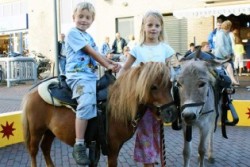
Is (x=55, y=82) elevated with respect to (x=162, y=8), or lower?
lower

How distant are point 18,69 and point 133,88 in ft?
44.6

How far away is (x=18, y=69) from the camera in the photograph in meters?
16.5

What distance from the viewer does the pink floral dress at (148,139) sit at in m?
4.08

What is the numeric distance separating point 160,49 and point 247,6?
37.4 ft

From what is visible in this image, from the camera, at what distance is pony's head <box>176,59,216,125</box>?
12.3ft

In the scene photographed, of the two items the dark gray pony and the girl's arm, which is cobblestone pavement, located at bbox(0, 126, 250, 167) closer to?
the dark gray pony

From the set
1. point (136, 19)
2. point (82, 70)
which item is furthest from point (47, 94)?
point (136, 19)

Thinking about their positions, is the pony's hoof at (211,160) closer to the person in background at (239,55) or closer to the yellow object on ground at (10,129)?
the yellow object on ground at (10,129)

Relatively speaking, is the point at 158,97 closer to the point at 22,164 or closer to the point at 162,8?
the point at 22,164

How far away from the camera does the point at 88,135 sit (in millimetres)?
4098

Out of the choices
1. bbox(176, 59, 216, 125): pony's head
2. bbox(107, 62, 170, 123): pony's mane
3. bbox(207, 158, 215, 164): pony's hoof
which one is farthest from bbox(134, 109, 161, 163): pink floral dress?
bbox(207, 158, 215, 164): pony's hoof

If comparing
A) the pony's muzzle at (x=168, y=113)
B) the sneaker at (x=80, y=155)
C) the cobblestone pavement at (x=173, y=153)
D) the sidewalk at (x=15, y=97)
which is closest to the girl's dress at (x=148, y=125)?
the pony's muzzle at (x=168, y=113)

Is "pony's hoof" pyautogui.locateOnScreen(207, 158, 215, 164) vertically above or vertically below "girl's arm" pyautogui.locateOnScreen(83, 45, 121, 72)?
below

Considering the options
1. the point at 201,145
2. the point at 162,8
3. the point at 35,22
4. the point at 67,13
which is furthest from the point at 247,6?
the point at 35,22
